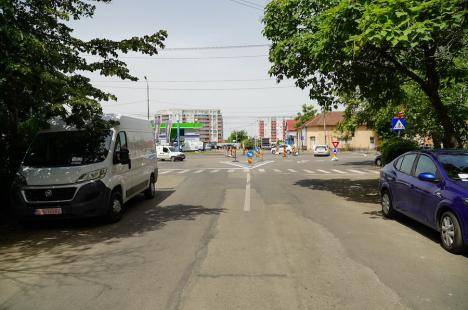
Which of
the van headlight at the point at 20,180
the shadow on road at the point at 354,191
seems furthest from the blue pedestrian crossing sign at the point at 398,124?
the van headlight at the point at 20,180

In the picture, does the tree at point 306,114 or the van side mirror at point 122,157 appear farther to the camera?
the tree at point 306,114

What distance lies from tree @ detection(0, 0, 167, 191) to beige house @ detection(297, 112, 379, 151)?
226ft

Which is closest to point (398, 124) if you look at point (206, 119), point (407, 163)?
point (407, 163)

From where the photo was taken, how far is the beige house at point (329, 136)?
79312mm

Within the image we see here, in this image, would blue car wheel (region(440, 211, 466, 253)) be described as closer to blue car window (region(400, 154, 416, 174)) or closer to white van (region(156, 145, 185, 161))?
blue car window (region(400, 154, 416, 174))

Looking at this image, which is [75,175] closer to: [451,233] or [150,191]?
[150,191]

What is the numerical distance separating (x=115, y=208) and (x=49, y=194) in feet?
4.59

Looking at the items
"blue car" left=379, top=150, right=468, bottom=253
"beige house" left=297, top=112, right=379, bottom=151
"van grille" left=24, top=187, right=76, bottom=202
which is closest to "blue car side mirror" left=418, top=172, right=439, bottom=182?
"blue car" left=379, top=150, right=468, bottom=253

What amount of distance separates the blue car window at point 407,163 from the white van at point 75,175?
568cm

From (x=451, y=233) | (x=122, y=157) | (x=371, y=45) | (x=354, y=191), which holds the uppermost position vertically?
(x=371, y=45)

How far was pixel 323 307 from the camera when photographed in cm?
390

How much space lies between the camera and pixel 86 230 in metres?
7.84

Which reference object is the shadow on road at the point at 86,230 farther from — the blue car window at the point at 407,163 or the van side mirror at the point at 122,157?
the blue car window at the point at 407,163

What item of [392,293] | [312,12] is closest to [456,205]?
[392,293]
